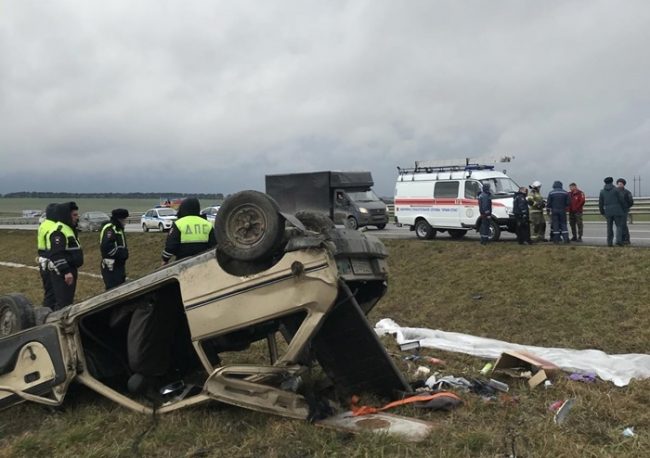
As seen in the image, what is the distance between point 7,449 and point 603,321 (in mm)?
7072

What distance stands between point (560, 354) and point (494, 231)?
8.68 meters

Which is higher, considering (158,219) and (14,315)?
(158,219)

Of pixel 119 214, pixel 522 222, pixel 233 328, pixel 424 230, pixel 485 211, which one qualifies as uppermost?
pixel 119 214

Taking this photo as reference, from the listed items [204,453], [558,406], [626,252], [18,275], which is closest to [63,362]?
[204,453]

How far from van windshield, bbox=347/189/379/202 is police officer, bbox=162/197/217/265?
1562cm

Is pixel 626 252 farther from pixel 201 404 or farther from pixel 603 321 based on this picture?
pixel 201 404

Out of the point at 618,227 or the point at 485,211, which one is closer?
the point at 618,227

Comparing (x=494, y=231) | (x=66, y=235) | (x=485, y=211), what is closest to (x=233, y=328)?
(x=66, y=235)

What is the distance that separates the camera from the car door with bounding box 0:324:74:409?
4062mm

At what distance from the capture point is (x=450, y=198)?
15555mm

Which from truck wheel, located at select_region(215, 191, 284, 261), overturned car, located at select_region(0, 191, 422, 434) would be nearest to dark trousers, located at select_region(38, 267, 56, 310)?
overturned car, located at select_region(0, 191, 422, 434)

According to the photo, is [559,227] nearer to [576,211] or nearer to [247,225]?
[576,211]

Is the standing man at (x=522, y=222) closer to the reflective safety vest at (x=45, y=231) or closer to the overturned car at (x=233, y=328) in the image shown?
the overturned car at (x=233, y=328)

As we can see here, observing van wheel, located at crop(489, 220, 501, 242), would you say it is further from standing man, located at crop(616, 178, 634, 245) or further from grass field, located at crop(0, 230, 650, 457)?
grass field, located at crop(0, 230, 650, 457)
